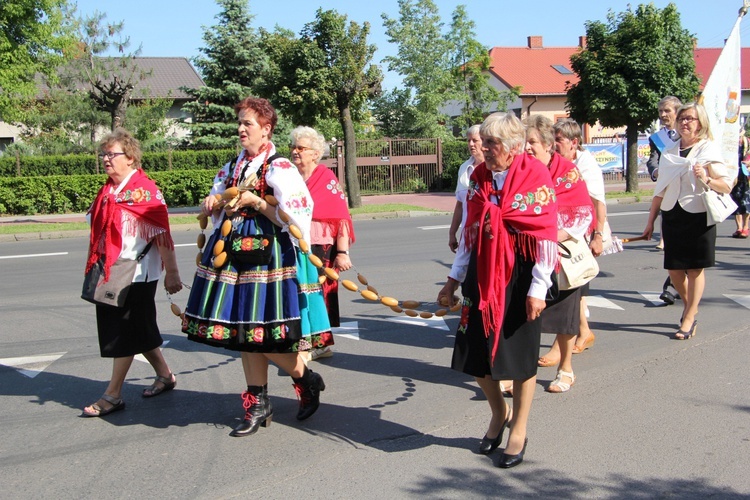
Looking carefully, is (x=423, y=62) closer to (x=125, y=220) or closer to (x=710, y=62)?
(x=710, y=62)

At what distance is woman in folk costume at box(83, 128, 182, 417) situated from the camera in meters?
4.68

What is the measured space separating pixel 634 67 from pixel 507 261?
1853 centimetres

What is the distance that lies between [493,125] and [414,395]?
217 centimetres

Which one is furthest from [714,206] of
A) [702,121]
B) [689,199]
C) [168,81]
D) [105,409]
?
[168,81]

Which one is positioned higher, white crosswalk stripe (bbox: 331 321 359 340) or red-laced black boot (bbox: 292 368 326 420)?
red-laced black boot (bbox: 292 368 326 420)

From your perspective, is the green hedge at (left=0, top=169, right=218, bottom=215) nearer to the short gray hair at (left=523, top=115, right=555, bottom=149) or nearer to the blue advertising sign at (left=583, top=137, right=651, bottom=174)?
the blue advertising sign at (left=583, top=137, right=651, bottom=174)

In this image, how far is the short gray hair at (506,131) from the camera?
3.69m

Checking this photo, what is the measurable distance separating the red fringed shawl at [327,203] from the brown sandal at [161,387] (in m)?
1.57

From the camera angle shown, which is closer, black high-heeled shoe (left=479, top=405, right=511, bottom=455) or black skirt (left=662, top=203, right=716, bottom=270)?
black high-heeled shoe (left=479, top=405, right=511, bottom=455)

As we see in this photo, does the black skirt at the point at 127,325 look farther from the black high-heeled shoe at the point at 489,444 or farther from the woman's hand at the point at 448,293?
the black high-heeled shoe at the point at 489,444

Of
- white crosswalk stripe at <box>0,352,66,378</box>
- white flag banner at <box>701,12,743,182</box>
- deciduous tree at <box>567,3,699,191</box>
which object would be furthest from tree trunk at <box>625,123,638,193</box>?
white crosswalk stripe at <box>0,352,66,378</box>

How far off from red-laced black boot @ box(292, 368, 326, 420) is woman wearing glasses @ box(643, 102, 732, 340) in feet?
11.3

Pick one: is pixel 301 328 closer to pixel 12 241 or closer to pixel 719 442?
pixel 719 442

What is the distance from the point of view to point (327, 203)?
5.67 meters
